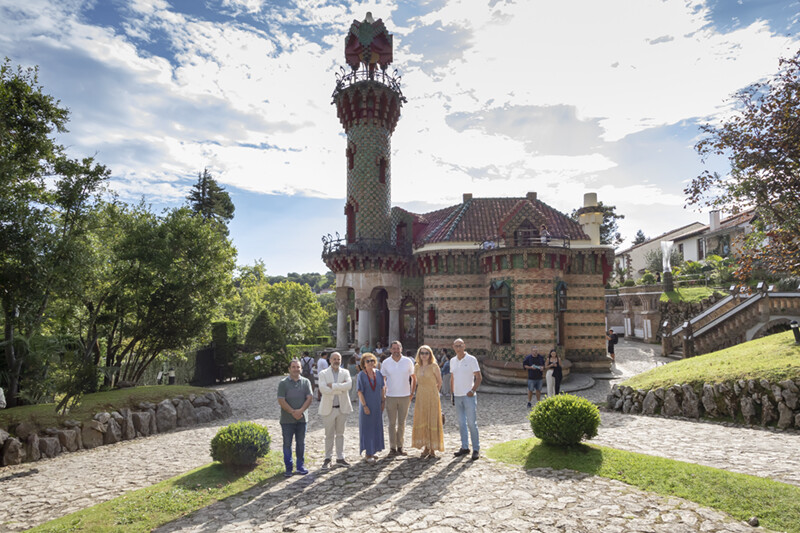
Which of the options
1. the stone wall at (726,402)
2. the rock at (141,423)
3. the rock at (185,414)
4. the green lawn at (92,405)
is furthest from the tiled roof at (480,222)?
the rock at (141,423)

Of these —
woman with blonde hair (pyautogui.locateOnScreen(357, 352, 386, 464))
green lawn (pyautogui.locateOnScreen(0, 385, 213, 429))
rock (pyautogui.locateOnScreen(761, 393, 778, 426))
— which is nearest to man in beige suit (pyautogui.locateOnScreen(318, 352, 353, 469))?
woman with blonde hair (pyautogui.locateOnScreen(357, 352, 386, 464))

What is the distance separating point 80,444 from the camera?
1147cm

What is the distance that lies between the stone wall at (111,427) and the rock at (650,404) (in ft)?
43.9

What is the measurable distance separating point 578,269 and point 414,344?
9.75 m

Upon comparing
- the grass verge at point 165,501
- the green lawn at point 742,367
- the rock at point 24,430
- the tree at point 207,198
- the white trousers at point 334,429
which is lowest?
the grass verge at point 165,501

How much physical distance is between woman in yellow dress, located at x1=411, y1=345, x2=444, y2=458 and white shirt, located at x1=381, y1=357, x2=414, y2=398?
0.74 feet

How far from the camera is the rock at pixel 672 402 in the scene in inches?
479

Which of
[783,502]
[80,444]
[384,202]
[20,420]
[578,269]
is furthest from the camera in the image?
[384,202]

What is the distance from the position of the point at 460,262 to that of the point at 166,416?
1407cm

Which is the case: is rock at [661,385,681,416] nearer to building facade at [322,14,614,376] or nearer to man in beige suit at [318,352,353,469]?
building facade at [322,14,614,376]

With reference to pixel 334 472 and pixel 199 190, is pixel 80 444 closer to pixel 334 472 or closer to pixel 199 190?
pixel 334 472

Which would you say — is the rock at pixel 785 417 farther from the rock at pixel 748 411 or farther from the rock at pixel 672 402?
the rock at pixel 672 402

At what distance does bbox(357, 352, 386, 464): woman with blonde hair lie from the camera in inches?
331

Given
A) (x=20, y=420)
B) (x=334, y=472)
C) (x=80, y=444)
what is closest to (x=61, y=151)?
(x=20, y=420)
